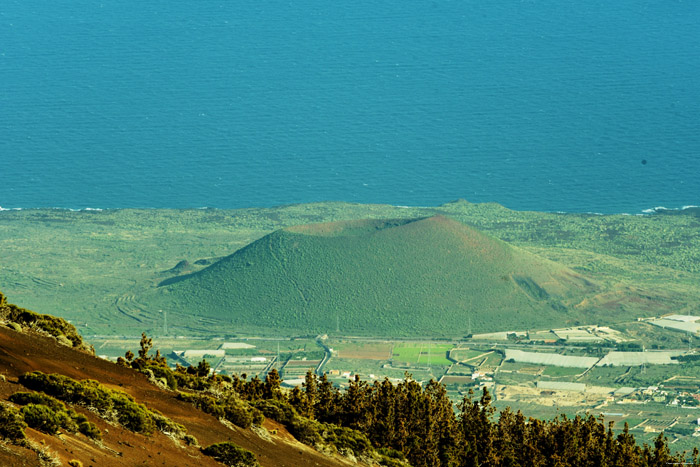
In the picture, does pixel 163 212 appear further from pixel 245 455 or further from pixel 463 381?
pixel 245 455

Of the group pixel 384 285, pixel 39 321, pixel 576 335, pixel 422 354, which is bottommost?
pixel 39 321

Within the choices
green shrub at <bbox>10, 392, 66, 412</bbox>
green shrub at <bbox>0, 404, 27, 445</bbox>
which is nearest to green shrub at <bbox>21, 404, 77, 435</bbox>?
green shrub at <bbox>10, 392, 66, 412</bbox>

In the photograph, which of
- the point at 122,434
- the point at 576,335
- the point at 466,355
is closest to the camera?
the point at 122,434

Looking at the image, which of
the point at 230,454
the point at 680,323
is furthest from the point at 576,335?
the point at 230,454

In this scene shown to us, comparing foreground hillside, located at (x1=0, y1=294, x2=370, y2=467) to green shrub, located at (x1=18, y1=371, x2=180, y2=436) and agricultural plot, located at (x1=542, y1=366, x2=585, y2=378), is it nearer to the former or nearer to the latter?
green shrub, located at (x1=18, y1=371, x2=180, y2=436)

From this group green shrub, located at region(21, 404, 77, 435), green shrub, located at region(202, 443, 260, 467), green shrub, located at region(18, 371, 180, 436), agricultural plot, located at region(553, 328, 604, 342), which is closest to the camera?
green shrub, located at region(21, 404, 77, 435)

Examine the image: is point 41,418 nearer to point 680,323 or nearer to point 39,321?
point 39,321

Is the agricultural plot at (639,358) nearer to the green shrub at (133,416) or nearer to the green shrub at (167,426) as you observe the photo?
the green shrub at (167,426)
